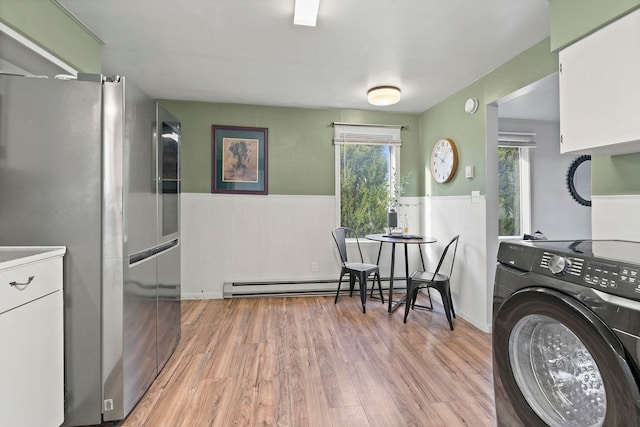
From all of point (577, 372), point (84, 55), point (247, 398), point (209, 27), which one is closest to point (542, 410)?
point (577, 372)

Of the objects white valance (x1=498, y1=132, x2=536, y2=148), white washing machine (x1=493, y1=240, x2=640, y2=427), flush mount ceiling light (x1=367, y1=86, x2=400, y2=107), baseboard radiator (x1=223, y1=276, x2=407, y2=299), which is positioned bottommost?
baseboard radiator (x1=223, y1=276, x2=407, y2=299)

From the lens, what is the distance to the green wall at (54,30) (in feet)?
5.28

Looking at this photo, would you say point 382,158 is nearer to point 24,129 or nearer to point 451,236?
point 451,236

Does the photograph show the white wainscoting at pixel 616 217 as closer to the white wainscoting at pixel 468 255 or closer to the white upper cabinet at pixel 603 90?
the white upper cabinet at pixel 603 90

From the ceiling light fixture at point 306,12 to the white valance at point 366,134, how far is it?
194 cm

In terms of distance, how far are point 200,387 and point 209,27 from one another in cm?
241

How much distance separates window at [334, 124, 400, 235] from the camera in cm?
396

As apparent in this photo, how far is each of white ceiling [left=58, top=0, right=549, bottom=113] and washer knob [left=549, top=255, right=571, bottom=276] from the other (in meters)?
1.63

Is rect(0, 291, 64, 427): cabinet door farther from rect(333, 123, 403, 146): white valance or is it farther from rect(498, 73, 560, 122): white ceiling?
rect(498, 73, 560, 122): white ceiling

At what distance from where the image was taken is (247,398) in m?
1.78

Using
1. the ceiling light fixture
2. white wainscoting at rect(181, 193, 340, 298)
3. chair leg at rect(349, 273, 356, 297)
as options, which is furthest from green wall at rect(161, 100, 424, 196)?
the ceiling light fixture

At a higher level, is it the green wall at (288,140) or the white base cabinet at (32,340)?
the green wall at (288,140)

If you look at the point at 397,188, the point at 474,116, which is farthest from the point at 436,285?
the point at 474,116

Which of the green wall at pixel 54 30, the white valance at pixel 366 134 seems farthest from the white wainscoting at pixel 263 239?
the green wall at pixel 54 30
